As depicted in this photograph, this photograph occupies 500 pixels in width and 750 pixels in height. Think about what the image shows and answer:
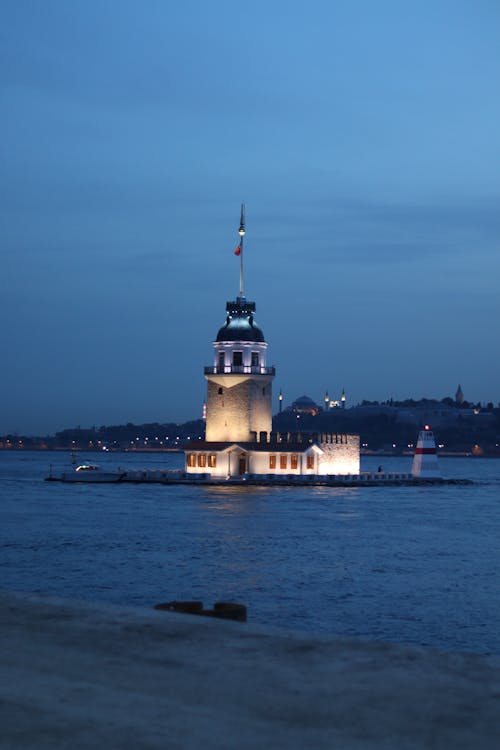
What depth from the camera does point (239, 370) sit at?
80062 millimetres

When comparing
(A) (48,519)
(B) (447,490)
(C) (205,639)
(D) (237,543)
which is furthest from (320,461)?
(C) (205,639)

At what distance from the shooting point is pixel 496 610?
86.7 ft

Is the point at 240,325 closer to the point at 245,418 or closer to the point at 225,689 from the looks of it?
the point at 245,418

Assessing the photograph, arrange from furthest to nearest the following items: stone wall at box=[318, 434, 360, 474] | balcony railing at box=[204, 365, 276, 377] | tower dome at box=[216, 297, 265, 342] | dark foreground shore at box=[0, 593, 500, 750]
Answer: stone wall at box=[318, 434, 360, 474] < tower dome at box=[216, 297, 265, 342] < balcony railing at box=[204, 365, 276, 377] < dark foreground shore at box=[0, 593, 500, 750]

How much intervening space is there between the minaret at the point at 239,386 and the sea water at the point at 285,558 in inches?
261

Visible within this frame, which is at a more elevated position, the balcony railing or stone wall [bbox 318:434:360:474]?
the balcony railing

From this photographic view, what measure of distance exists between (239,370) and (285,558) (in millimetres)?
41823

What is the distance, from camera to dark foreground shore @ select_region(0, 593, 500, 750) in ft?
21.5

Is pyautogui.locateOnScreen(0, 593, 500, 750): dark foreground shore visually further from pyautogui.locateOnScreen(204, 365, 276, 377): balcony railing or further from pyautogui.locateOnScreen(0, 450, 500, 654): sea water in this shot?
pyautogui.locateOnScreen(204, 365, 276, 377): balcony railing

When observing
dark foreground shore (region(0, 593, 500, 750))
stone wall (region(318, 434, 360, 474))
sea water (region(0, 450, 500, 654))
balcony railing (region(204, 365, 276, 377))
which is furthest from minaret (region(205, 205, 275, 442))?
dark foreground shore (region(0, 593, 500, 750))

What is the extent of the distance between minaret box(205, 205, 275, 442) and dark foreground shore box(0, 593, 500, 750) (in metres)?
70.5

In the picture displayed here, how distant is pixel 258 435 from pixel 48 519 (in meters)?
26.6

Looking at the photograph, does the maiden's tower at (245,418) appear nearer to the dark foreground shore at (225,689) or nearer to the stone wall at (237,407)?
the stone wall at (237,407)

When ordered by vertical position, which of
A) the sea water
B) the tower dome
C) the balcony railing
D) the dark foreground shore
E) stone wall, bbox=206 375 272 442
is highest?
the tower dome
